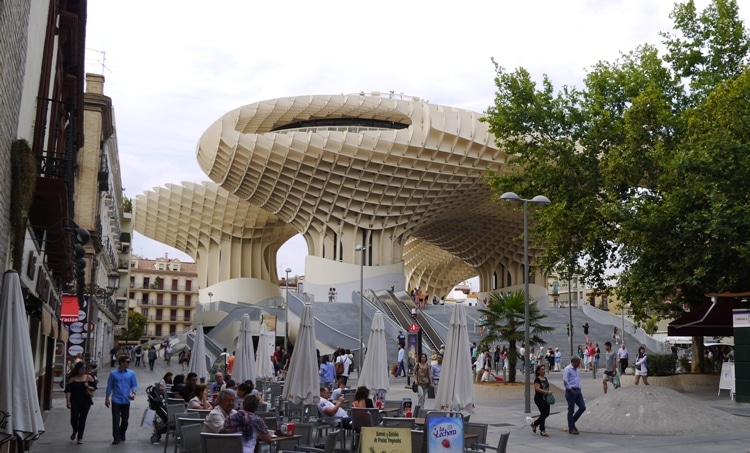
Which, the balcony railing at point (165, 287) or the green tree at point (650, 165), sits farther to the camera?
the balcony railing at point (165, 287)

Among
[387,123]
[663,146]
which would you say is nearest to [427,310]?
[387,123]

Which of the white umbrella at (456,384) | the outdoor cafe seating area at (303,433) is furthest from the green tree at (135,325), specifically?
the white umbrella at (456,384)

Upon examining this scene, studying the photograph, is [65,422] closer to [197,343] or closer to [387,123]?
[197,343]

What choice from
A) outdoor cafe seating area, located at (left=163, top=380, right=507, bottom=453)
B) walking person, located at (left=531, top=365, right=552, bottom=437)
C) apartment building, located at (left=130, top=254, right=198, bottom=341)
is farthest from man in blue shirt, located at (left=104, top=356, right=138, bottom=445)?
apartment building, located at (left=130, top=254, right=198, bottom=341)

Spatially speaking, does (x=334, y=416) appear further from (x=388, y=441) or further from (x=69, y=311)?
(x=69, y=311)

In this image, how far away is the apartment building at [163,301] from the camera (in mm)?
97438

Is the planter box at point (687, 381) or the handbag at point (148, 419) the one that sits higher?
the handbag at point (148, 419)

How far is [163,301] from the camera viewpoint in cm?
9875

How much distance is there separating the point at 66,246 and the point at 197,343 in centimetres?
744

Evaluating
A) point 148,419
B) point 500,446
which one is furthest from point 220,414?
point 148,419

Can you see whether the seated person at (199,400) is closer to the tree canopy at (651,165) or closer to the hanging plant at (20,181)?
the hanging plant at (20,181)

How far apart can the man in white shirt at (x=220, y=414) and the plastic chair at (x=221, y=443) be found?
415 mm

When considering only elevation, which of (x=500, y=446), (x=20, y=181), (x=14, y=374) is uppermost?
(x=20, y=181)

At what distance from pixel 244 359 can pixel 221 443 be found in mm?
11649
